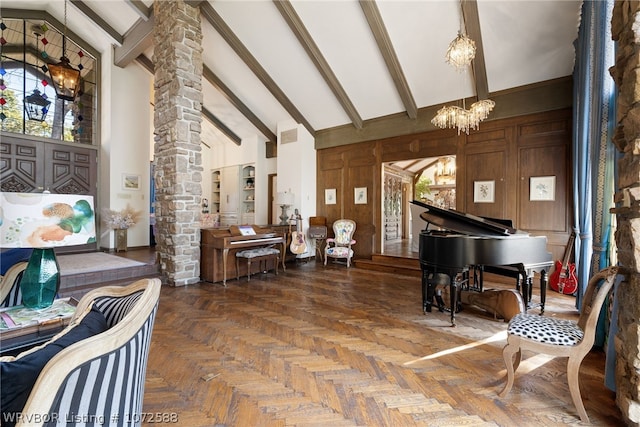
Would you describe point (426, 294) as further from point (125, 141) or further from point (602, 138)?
point (125, 141)

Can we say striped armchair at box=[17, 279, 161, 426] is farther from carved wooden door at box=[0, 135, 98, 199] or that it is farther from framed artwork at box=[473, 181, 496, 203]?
carved wooden door at box=[0, 135, 98, 199]

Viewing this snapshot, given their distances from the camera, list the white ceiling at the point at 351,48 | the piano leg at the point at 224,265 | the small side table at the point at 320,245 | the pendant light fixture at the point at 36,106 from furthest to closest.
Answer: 1. the small side table at the point at 320,245
2. the pendant light fixture at the point at 36,106
3. the piano leg at the point at 224,265
4. the white ceiling at the point at 351,48

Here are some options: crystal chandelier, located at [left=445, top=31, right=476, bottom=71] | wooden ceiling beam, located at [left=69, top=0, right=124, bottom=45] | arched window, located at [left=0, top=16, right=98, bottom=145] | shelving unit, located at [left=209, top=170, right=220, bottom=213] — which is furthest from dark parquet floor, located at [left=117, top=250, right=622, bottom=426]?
wooden ceiling beam, located at [left=69, top=0, right=124, bottom=45]

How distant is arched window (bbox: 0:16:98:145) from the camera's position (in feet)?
18.5

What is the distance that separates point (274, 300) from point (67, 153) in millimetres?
6030

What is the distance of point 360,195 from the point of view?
21.8 feet

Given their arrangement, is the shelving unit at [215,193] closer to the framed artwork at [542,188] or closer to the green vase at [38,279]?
→ the green vase at [38,279]

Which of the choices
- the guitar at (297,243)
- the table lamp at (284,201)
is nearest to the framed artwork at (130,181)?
the table lamp at (284,201)

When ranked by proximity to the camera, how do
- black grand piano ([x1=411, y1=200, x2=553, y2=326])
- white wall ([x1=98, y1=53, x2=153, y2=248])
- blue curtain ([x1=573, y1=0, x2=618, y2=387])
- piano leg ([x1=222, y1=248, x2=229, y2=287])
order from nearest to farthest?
blue curtain ([x1=573, y1=0, x2=618, y2=387]) → black grand piano ([x1=411, y1=200, x2=553, y2=326]) → piano leg ([x1=222, y1=248, x2=229, y2=287]) → white wall ([x1=98, y1=53, x2=153, y2=248])

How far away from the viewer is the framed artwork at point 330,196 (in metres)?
7.07

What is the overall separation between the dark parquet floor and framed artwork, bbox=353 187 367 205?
3263 millimetres

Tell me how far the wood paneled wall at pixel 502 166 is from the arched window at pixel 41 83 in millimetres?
6540

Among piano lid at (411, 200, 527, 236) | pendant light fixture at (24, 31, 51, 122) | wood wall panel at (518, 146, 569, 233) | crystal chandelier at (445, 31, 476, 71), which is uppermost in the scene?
pendant light fixture at (24, 31, 51, 122)

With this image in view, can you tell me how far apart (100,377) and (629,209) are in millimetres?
2553
